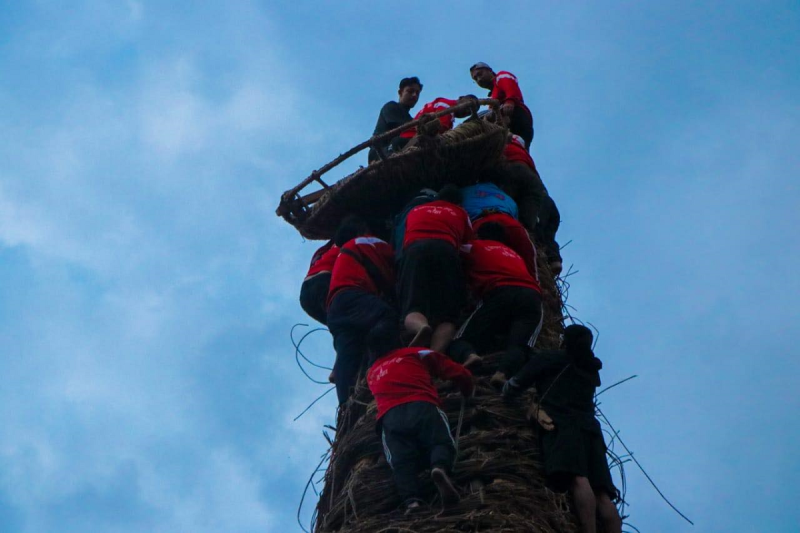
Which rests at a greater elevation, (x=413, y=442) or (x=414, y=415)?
(x=414, y=415)

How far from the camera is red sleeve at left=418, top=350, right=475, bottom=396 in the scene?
6.02 meters

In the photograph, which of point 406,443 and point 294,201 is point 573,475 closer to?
point 406,443

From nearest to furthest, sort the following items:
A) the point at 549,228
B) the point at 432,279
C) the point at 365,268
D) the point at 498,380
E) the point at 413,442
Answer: the point at 413,442 < the point at 498,380 < the point at 432,279 < the point at 365,268 < the point at 549,228

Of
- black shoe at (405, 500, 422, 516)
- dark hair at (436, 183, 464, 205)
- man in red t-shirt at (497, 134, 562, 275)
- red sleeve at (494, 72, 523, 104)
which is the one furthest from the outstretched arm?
red sleeve at (494, 72, 523, 104)

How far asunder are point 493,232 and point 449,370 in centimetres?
195

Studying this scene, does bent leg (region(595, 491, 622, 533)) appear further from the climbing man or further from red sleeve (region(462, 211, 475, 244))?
red sleeve (region(462, 211, 475, 244))

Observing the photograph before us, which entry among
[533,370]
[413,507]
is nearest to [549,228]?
[533,370]

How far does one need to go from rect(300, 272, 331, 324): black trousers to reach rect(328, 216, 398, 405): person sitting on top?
429mm

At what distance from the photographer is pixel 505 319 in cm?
682

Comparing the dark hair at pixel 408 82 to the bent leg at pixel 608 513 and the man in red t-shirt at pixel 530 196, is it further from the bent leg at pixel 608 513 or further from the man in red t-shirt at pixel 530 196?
the bent leg at pixel 608 513

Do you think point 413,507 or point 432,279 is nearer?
point 413,507

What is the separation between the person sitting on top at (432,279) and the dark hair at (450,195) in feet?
1.76

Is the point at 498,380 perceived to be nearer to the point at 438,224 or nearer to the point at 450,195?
the point at 438,224

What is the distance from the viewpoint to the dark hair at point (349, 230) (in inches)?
311
